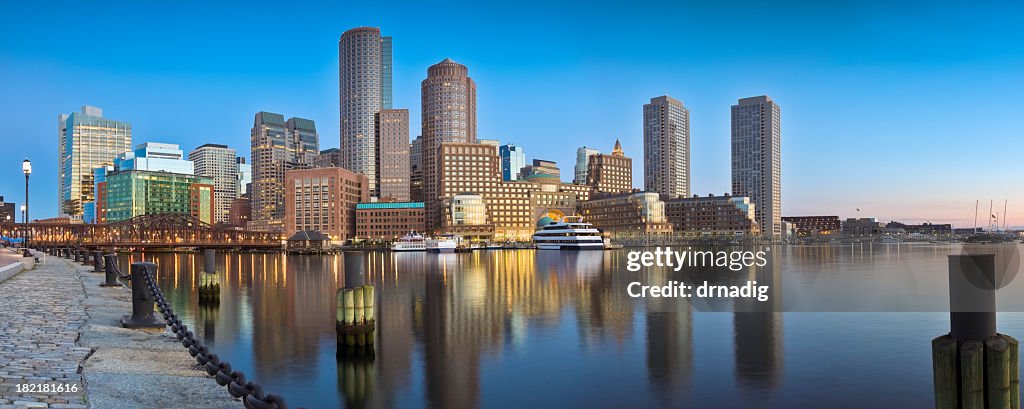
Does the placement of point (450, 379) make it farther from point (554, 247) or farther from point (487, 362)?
point (554, 247)

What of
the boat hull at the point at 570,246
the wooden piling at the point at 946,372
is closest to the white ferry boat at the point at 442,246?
the boat hull at the point at 570,246

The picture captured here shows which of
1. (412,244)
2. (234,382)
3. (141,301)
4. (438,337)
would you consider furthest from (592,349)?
(412,244)

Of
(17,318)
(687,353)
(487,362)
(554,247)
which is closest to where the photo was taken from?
(17,318)

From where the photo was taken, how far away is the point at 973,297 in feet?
37.2

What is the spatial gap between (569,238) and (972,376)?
546ft

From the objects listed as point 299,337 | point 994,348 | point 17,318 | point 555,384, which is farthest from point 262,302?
point 994,348

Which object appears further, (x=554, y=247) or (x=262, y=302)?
(x=554, y=247)

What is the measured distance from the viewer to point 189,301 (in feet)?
149

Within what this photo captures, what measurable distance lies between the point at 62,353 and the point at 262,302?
31847 millimetres

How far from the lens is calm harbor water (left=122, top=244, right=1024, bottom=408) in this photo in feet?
67.1

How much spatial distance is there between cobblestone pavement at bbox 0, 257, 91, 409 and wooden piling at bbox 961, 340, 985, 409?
15727mm

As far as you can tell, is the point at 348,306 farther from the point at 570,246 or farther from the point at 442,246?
the point at 570,246

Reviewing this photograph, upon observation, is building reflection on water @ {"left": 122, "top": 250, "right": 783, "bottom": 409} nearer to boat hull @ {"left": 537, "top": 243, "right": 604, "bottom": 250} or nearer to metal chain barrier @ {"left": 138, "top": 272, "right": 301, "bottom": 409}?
metal chain barrier @ {"left": 138, "top": 272, "right": 301, "bottom": 409}

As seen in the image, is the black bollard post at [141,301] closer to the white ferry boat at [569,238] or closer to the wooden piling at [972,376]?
the wooden piling at [972,376]
